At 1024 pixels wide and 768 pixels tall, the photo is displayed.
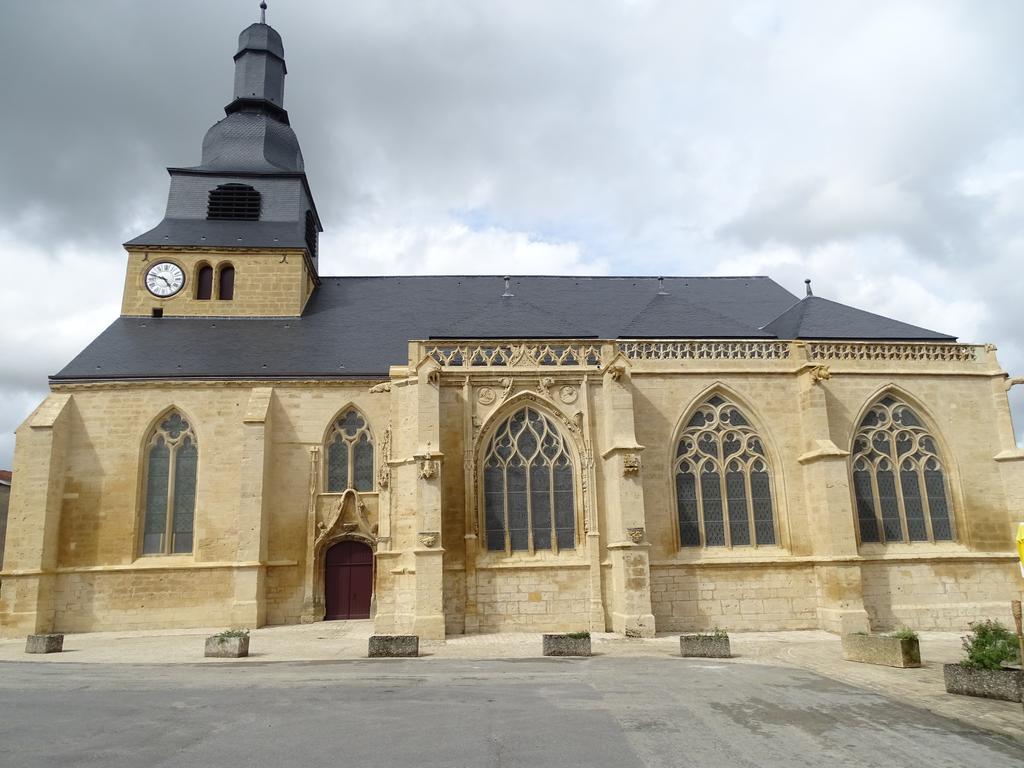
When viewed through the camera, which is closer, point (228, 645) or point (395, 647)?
point (395, 647)

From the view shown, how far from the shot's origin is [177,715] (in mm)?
8164

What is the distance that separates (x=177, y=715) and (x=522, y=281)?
20.0 metres

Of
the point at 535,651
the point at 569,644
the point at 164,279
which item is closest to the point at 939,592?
the point at 569,644

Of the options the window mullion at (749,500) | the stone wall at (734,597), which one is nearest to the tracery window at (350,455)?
the stone wall at (734,597)

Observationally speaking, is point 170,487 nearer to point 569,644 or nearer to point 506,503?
point 506,503

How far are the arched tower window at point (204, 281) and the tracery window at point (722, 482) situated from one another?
54.6 ft

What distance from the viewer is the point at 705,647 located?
40.6 ft

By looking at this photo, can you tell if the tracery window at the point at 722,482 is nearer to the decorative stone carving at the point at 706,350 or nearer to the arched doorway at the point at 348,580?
the decorative stone carving at the point at 706,350

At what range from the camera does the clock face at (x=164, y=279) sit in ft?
77.8

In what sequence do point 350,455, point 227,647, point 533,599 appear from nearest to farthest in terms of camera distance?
point 227,647 < point 533,599 < point 350,455

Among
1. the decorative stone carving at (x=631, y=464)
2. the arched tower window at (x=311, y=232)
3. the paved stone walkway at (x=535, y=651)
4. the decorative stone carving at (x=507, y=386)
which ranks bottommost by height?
the paved stone walkway at (x=535, y=651)

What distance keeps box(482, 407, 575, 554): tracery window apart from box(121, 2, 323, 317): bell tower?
11.1 m

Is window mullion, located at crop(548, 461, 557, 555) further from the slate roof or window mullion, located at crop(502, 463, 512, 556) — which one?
the slate roof

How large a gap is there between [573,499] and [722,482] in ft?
11.7
